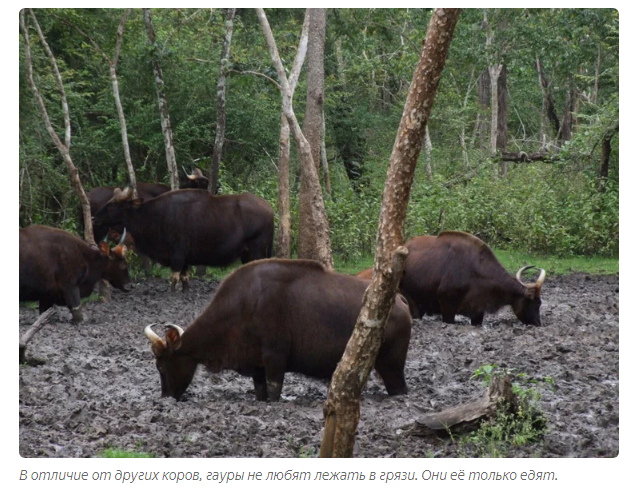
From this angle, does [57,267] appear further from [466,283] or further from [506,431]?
[506,431]

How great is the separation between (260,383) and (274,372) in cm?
31

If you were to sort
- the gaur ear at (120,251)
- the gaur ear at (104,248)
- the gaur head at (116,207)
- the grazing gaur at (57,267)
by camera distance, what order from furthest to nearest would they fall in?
1. the gaur head at (116,207)
2. the gaur ear at (120,251)
3. the gaur ear at (104,248)
4. the grazing gaur at (57,267)

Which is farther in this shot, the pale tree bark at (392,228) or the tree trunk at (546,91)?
the tree trunk at (546,91)

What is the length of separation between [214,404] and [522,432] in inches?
115

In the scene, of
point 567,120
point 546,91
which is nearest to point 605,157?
point 567,120

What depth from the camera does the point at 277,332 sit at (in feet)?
26.6

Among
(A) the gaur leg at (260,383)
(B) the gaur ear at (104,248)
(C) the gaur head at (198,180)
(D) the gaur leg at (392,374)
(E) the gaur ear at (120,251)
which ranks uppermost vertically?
(D) the gaur leg at (392,374)

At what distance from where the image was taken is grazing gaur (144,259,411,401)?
26.6 feet

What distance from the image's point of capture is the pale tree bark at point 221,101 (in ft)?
52.3

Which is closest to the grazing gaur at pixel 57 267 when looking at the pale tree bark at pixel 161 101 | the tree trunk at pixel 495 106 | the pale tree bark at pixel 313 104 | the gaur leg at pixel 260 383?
the pale tree bark at pixel 161 101

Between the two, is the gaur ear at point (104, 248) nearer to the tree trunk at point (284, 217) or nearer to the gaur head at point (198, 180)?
the tree trunk at point (284, 217)

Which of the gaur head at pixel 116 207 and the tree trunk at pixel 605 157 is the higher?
the tree trunk at pixel 605 157

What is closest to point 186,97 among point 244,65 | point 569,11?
point 244,65

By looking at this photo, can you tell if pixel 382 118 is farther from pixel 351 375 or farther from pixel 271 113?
pixel 351 375
